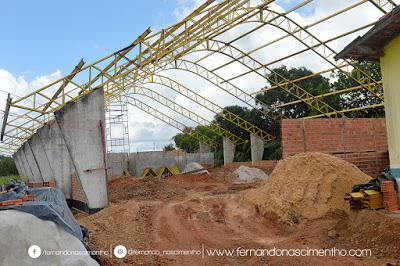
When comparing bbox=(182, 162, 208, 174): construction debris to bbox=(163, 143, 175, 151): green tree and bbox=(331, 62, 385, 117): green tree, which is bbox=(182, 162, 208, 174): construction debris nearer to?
bbox=(331, 62, 385, 117): green tree

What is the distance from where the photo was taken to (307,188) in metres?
9.60

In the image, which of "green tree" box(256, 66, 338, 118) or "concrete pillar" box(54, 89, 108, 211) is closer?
"concrete pillar" box(54, 89, 108, 211)

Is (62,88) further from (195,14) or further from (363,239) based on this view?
(363,239)

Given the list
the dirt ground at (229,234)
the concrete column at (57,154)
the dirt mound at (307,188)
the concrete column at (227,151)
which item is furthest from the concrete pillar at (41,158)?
the concrete column at (227,151)

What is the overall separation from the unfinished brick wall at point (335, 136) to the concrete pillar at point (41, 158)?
38.5 ft

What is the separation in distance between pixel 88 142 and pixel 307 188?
7.41 m

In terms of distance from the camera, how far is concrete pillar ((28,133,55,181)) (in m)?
19.9

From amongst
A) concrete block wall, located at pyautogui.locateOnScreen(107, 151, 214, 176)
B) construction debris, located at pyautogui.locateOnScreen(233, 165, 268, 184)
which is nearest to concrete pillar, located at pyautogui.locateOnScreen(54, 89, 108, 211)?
construction debris, located at pyautogui.locateOnScreen(233, 165, 268, 184)

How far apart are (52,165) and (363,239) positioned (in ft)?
49.2

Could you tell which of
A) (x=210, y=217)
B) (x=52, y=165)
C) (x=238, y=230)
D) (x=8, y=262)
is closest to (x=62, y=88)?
(x=52, y=165)

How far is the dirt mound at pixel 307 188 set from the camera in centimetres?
906

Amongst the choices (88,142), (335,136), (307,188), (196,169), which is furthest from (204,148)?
(307,188)

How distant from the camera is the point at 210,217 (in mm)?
10625

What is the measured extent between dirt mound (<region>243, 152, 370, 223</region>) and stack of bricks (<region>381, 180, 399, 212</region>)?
1.36 metres
